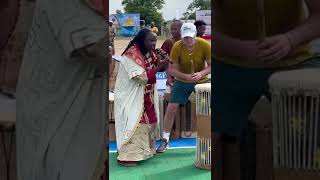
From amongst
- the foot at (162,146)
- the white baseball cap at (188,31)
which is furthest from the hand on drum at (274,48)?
the foot at (162,146)

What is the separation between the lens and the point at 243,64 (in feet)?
7.44

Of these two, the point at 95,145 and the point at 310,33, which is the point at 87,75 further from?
the point at 310,33

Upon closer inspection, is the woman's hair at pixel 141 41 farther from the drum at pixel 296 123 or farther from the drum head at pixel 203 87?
the drum at pixel 296 123

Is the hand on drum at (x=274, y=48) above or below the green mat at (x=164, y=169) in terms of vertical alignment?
above

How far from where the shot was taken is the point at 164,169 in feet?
16.1

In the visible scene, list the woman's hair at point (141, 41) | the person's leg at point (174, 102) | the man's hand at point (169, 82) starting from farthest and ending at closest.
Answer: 1. the man's hand at point (169, 82)
2. the person's leg at point (174, 102)
3. the woman's hair at point (141, 41)

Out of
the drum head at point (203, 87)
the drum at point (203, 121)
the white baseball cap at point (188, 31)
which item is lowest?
the drum at point (203, 121)

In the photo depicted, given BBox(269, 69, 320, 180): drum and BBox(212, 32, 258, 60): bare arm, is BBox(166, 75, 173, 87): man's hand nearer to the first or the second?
BBox(212, 32, 258, 60): bare arm

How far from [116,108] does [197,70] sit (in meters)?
0.79

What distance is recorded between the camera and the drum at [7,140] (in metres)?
2.26

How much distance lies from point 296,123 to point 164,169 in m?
2.87

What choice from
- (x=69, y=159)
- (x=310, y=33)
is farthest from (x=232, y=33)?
(x=69, y=159)

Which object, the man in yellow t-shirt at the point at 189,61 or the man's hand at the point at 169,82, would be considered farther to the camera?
the man's hand at the point at 169,82

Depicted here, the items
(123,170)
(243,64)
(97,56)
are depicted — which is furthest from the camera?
(123,170)
